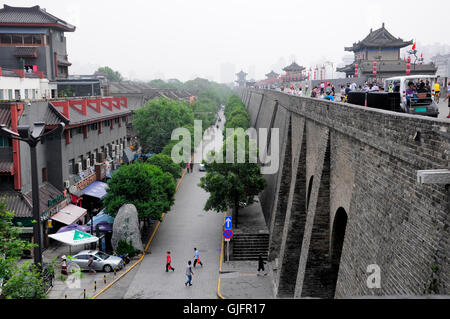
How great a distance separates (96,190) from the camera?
29188 mm

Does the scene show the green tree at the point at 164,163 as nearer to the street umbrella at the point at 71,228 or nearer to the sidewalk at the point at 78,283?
the street umbrella at the point at 71,228

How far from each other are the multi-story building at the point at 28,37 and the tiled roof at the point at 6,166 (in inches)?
757

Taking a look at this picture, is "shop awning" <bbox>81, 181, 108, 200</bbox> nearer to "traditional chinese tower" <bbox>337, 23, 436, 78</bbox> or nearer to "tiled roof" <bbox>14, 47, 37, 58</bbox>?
"tiled roof" <bbox>14, 47, 37, 58</bbox>

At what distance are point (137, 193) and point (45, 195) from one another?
4609 millimetres

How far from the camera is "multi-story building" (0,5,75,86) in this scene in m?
38.6

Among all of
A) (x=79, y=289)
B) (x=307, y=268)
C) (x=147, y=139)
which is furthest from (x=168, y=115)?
(x=307, y=268)

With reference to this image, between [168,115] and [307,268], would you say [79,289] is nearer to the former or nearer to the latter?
[307,268]

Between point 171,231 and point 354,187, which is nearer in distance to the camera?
point 354,187

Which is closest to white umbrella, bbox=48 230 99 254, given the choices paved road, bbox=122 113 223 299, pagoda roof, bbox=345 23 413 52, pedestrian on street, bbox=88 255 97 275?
pedestrian on street, bbox=88 255 97 275

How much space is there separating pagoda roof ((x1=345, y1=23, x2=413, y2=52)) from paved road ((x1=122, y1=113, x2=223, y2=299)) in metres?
23.1

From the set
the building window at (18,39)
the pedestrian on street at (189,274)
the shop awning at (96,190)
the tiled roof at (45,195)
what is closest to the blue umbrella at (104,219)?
the tiled roof at (45,195)
